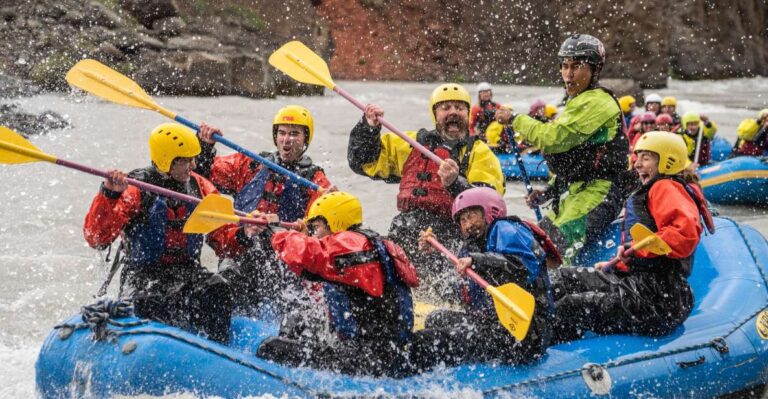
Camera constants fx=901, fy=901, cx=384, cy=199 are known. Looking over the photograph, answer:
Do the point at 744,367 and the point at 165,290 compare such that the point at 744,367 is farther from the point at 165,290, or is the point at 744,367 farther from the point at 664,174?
the point at 165,290

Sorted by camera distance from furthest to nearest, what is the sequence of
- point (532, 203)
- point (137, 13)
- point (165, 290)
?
point (137, 13)
point (532, 203)
point (165, 290)

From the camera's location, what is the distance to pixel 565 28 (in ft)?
76.1

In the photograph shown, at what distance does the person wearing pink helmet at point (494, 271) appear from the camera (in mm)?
3918

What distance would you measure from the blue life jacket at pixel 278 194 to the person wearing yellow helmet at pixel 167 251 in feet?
1.95

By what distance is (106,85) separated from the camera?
200 inches

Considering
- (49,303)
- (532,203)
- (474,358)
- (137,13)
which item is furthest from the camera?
(137,13)

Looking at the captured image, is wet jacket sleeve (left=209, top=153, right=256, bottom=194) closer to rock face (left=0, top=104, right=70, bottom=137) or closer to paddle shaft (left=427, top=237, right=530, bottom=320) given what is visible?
paddle shaft (left=427, top=237, right=530, bottom=320)

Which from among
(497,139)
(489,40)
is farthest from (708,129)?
(489,40)

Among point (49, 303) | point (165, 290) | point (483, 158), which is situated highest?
point (483, 158)

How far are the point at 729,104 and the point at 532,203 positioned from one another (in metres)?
19.2

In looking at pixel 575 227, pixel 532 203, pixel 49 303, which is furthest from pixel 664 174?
pixel 49 303

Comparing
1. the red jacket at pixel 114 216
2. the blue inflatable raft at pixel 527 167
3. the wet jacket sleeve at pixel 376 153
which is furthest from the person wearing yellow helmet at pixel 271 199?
the blue inflatable raft at pixel 527 167

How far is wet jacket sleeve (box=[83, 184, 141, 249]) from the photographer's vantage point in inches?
161

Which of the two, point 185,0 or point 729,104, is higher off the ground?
point 185,0
